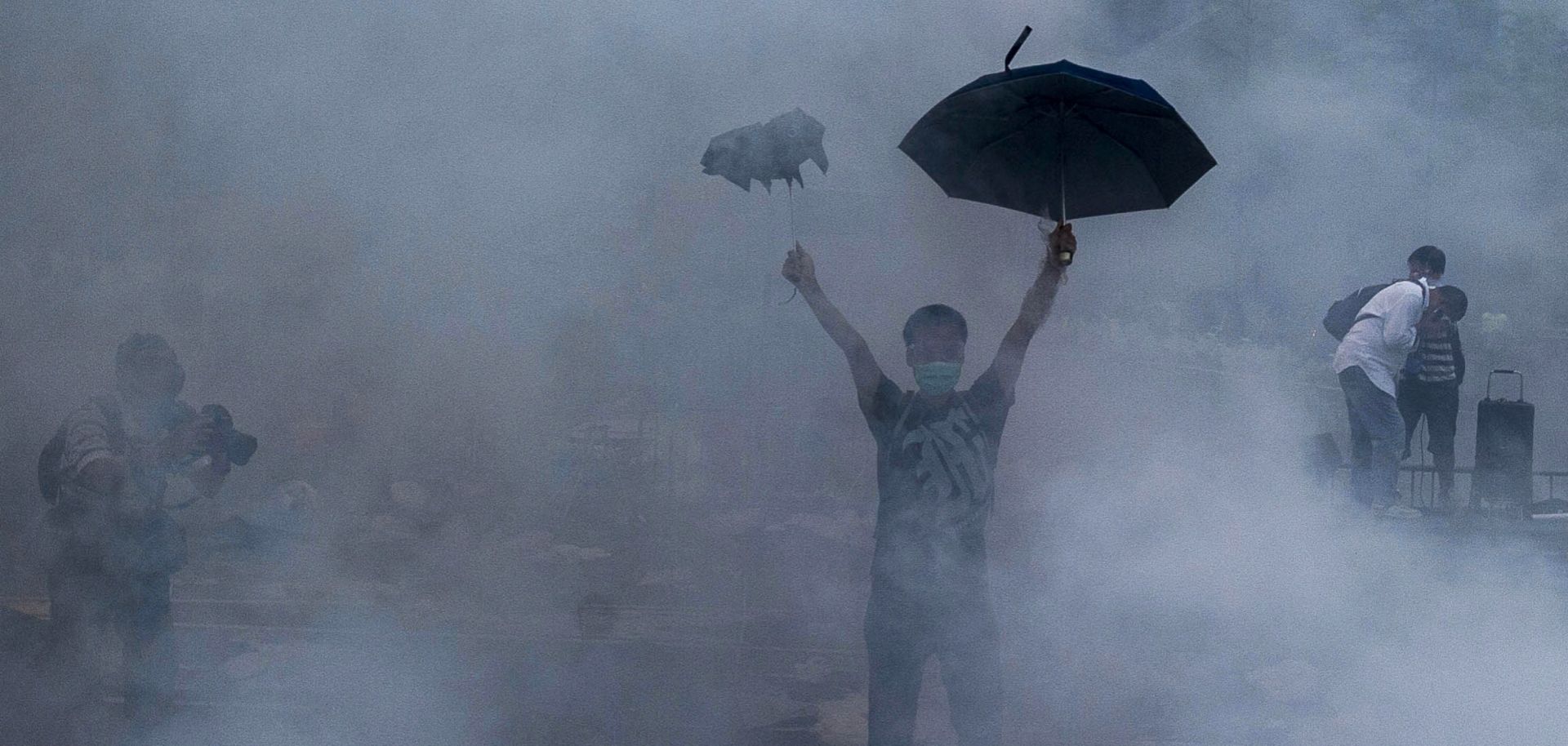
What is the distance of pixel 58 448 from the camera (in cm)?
299

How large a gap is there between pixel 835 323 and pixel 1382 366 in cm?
348

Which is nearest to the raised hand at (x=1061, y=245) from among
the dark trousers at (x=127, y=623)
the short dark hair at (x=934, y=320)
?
the short dark hair at (x=934, y=320)

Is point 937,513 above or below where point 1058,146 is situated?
below

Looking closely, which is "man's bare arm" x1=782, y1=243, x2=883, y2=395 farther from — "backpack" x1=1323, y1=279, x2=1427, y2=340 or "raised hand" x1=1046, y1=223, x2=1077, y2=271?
"backpack" x1=1323, y1=279, x2=1427, y2=340

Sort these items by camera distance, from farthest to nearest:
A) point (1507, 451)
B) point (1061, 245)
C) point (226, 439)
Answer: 1. point (1507, 451)
2. point (226, 439)
3. point (1061, 245)

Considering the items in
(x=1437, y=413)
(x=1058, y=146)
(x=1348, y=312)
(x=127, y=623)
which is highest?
(x=1348, y=312)

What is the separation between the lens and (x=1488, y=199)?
20.6ft

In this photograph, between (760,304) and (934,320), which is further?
(760,304)

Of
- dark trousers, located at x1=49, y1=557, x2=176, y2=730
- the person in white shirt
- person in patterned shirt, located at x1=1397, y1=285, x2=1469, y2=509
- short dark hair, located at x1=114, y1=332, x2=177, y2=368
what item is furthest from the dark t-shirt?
person in patterned shirt, located at x1=1397, y1=285, x2=1469, y2=509

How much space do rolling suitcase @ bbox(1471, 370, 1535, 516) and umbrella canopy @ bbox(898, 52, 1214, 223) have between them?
368cm

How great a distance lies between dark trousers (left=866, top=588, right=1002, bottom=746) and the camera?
248cm

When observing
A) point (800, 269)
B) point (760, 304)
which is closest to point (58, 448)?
point (800, 269)

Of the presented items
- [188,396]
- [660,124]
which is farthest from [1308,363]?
[188,396]

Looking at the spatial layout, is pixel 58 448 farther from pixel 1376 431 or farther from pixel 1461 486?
pixel 1461 486
